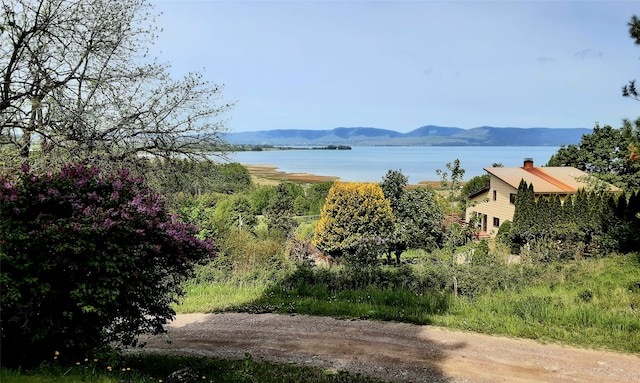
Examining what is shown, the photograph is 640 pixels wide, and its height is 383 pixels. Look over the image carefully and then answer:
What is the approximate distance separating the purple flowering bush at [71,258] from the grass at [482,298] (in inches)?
233

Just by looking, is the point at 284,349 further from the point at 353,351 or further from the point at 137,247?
the point at 137,247

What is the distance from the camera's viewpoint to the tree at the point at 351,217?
1123 inches

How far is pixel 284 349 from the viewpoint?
30.4 ft

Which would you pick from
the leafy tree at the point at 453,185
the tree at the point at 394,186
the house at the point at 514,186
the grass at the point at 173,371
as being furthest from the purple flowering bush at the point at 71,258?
the house at the point at 514,186

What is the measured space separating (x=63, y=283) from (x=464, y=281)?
9810 mm

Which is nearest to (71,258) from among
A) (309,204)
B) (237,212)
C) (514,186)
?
A: (514,186)

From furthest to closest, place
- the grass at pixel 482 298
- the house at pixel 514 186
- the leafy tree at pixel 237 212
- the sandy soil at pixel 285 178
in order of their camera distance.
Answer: the sandy soil at pixel 285 178 < the leafy tree at pixel 237 212 < the house at pixel 514 186 < the grass at pixel 482 298

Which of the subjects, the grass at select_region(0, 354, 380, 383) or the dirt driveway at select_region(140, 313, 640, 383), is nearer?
the grass at select_region(0, 354, 380, 383)

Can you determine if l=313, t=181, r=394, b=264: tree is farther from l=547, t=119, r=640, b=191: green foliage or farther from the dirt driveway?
l=547, t=119, r=640, b=191: green foliage

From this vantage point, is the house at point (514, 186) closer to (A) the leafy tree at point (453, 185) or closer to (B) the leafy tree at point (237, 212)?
(B) the leafy tree at point (237, 212)

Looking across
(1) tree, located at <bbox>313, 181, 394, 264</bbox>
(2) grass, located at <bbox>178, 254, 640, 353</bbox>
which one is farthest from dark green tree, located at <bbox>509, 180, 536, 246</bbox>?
(2) grass, located at <bbox>178, 254, 640, 353</bbox>

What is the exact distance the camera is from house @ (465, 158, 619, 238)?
107 feet

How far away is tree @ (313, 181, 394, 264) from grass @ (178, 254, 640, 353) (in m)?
13.7

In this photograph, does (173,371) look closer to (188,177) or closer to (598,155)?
(188,177)
